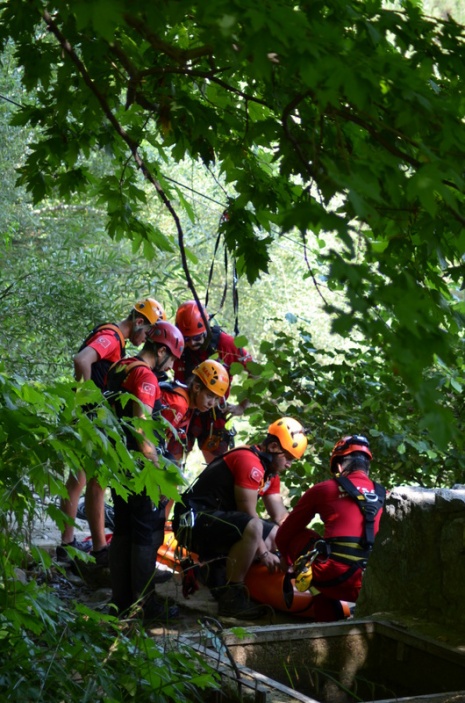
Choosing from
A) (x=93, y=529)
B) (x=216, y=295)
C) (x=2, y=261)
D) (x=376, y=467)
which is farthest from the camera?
(x=216, y=295)

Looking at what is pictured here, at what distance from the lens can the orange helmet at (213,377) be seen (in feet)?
23.4

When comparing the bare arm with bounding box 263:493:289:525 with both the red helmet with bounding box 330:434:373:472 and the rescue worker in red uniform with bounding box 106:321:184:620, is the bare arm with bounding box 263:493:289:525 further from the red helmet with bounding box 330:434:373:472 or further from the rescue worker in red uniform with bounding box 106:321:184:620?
the rescue worker in red uniform with bounding box 106:321:184:620

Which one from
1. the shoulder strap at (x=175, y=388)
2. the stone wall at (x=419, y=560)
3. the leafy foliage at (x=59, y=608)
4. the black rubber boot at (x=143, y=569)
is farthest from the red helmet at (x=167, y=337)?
the leafy foliage at (x=59, y=608)

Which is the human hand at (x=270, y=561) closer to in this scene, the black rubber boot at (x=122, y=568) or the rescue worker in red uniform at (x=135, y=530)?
the rescue worker in red uniform at (x=135, y=530)

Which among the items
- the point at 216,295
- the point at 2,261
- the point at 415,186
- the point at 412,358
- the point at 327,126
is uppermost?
the point at 216,295

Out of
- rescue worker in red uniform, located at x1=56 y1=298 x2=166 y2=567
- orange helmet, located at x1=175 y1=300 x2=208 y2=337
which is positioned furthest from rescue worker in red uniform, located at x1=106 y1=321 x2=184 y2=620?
orange helmet, located at x1=175 y1=300 x2=208 y2=337

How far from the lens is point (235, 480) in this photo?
641cm

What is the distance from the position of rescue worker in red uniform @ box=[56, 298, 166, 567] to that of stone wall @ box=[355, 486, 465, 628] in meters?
1.95

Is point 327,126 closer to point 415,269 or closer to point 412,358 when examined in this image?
point 415,269

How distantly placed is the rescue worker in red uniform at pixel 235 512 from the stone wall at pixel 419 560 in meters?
0.81

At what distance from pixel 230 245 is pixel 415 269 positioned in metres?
0.99

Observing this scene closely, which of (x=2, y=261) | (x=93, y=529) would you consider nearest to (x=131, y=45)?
(x=93, y=529)

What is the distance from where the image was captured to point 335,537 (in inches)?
239

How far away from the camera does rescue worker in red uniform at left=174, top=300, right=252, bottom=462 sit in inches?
311
